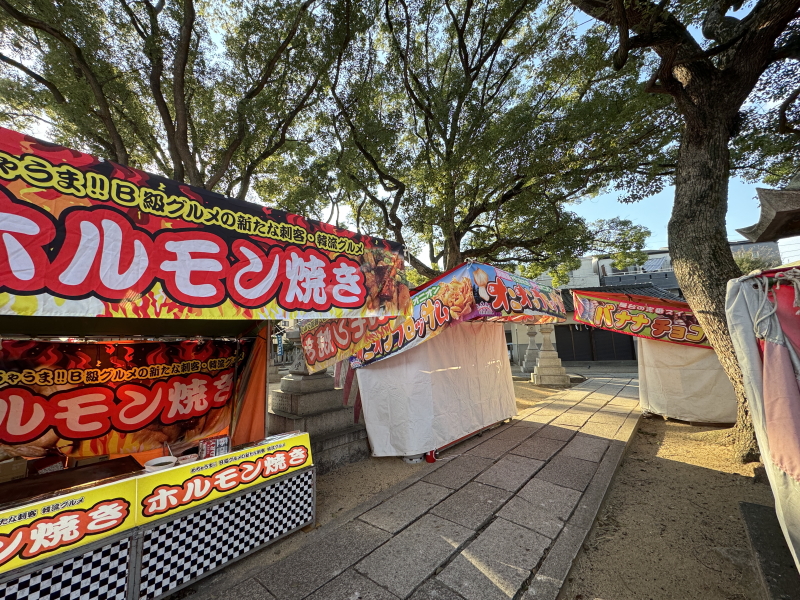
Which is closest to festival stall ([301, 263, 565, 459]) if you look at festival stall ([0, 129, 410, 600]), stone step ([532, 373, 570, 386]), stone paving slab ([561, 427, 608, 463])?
festival stall ([0, 129, 410, 600])

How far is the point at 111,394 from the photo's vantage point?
12.2 ft

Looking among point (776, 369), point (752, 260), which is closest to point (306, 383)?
point (776, 369)

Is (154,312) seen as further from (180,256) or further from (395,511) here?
(395,511)

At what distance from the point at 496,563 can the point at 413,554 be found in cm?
77

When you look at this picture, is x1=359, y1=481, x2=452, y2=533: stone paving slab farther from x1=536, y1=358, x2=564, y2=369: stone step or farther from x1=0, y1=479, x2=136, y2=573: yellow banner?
x1=536, y1=358, x2=564, y2=369: stone step

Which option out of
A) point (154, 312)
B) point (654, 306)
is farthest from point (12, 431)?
point (654, 306)

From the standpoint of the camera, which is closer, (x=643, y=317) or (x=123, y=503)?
(x=123, y=503)

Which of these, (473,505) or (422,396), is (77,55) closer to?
(422,396)

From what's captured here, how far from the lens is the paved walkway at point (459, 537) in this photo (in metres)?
2.55

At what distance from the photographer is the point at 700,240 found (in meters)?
4.88

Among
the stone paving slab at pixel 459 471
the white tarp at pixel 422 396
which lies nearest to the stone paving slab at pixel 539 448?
the stone paving slab at pixel 459 471

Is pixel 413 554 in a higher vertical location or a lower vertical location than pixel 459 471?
higher

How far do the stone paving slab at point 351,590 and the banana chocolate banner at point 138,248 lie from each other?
7.66 ft

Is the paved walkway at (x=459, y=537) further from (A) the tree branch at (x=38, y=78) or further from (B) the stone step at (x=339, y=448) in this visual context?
(A) the tree branch at (x=38, y=78)
